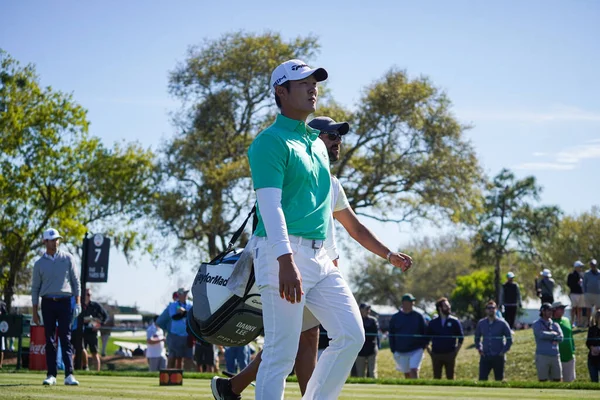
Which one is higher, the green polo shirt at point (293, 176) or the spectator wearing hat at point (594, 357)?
the green polo shirt at point (293, 176)

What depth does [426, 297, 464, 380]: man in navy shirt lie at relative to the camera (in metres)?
19.1

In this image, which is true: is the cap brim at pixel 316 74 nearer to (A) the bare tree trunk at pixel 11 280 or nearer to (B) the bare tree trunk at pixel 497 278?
(A) the bare tree trunk at pixel 11 280

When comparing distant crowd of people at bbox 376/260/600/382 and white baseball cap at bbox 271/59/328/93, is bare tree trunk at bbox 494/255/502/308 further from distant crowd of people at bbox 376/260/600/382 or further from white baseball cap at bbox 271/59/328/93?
white baseball cap at bbox 271/59/328/93

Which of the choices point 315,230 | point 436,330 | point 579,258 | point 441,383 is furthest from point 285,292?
point 579,258

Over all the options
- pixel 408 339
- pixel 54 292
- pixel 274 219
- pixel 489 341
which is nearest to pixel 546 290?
pixel 489 341

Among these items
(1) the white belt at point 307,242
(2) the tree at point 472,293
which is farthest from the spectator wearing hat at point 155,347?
(2) the tree at point 472,293

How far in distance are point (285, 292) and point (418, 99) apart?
36355 mm

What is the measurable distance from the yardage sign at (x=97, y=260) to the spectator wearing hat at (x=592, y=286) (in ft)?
42.7

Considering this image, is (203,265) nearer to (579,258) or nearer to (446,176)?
(446,176)

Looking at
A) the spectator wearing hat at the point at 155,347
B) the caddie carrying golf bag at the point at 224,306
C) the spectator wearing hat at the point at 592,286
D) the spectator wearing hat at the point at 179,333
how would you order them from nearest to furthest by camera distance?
the caddie carrying golf bag at the point at 224,306 < the spectator wearing hat at the point at 179,333 < the spectator wearing hat at the point at 155,347 < the spectator wearing hat at the point at 592,286

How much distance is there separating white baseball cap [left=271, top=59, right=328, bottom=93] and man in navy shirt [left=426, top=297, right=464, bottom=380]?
46.4 ft

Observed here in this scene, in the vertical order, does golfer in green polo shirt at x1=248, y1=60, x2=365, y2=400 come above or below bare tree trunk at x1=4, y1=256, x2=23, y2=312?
below

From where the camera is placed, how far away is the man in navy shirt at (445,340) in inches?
754

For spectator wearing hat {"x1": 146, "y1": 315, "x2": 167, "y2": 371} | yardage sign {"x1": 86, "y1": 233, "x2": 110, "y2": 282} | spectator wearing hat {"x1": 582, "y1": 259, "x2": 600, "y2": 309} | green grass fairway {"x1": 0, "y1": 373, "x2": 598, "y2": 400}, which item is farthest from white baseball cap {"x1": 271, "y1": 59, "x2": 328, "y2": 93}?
spectator wearing hat {"x1": 582, "y1": 259, "x2": 600, "y2": 309}
